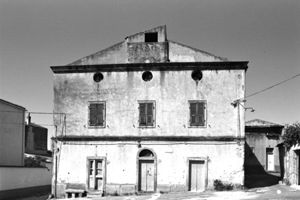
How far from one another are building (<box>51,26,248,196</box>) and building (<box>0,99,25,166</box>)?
802 centimetres

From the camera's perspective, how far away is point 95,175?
19.2 meters

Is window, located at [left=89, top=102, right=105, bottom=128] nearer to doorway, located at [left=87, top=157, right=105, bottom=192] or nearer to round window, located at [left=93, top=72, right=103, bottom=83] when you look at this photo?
round window, located at [left=93, top=72, right=103, bottom=83]

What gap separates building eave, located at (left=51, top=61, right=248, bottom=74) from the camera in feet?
61.7

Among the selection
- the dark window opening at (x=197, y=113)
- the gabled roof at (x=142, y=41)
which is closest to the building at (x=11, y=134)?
the gabled roof at (x=142, y=41)

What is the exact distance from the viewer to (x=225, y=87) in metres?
18.8

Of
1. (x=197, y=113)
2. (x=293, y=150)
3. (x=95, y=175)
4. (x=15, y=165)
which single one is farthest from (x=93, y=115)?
(x=293, y=150)

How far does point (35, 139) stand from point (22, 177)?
817 inches

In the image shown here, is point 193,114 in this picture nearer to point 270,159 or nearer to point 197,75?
point 197,75

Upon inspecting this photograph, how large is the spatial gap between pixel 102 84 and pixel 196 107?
5890mm

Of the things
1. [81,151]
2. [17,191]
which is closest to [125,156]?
[81,151]

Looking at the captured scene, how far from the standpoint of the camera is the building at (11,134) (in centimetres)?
2555

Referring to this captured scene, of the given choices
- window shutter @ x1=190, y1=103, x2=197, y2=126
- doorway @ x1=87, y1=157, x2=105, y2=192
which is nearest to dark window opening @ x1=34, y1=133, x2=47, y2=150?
doorway @ x1=87, y1=157, x2=105, y2=192

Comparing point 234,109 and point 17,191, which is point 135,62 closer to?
point 234,109

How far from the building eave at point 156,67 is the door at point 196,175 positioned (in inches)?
218
